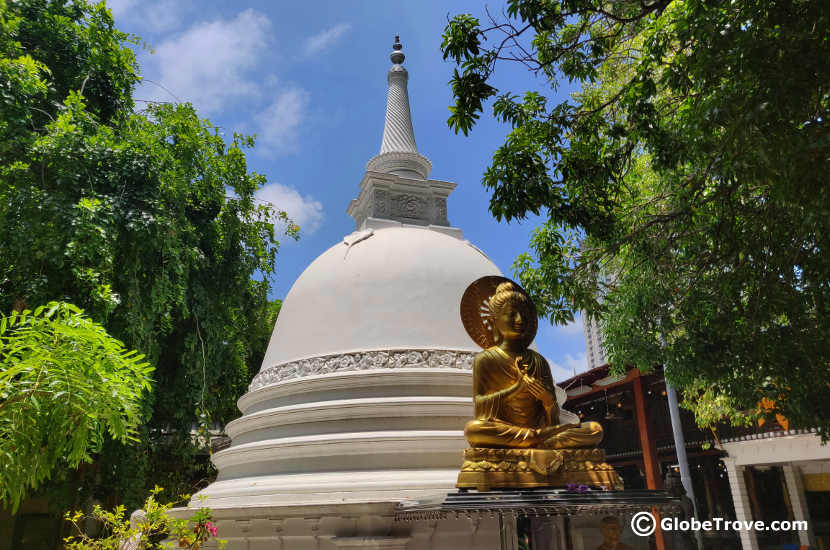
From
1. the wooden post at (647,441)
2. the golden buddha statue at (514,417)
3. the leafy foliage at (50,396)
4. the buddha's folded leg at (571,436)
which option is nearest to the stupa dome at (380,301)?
the golden buddha statue at (514,417)

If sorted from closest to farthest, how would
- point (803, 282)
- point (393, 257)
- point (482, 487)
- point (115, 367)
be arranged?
point (482, 487), point (115, 367), point (803, 282), point (393, 257)

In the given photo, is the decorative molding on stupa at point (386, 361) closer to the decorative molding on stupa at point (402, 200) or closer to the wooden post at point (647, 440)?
the decorative molding on stupa at point (402, 200)

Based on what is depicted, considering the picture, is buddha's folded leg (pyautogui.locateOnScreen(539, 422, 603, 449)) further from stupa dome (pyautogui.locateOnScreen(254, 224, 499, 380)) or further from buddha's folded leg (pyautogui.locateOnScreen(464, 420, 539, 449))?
stupa dome (pyautogui.locateOnScreen(254, 224, 499, 380))

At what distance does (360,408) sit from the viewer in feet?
25.2

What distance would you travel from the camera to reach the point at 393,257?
9.41 metres

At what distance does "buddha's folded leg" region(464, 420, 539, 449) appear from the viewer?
5.65m

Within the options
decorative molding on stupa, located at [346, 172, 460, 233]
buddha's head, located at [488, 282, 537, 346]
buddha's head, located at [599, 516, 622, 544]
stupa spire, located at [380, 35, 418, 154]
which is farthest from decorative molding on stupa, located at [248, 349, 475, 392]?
stupa spire, located at [380, 35, 418, 154]

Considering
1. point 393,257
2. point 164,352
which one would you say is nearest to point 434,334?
point 393,257

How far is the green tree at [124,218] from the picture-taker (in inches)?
348

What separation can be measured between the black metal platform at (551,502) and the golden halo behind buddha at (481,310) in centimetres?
199

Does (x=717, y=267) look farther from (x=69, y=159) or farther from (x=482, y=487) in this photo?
(x=69, y=159)

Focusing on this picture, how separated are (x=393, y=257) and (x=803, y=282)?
221 inches

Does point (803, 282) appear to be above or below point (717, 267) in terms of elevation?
below

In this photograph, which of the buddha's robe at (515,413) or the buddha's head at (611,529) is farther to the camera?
the buddha's robe at (515,413)
